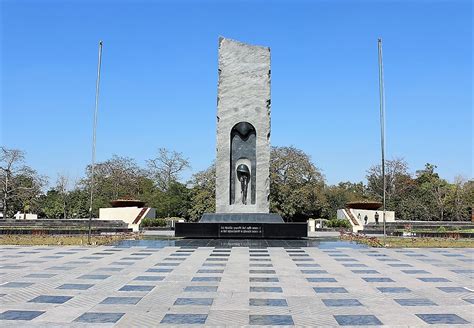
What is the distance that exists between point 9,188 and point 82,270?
135 ft

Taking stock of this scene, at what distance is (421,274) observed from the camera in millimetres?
11266

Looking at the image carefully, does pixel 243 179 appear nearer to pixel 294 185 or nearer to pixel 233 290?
pixel 233 290

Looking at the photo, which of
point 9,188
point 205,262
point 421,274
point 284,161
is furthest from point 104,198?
point 421,274

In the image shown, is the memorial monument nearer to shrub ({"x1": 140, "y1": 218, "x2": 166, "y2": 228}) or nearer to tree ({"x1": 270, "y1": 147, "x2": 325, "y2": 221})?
shrub ({"x1": 140, "y1": 218, "x2": 166, "y2": 228})

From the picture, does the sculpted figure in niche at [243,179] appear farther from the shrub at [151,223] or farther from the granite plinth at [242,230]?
the shrub at [151,223]

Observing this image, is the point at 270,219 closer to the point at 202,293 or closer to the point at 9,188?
the point at 202,293

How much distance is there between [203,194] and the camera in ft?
145

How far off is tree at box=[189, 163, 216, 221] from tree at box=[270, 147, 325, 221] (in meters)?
5.50

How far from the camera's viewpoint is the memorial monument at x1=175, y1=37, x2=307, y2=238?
24.2 metres

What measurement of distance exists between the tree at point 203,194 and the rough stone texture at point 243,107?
59.9 feet

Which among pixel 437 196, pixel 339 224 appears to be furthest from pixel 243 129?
pixel 437 196

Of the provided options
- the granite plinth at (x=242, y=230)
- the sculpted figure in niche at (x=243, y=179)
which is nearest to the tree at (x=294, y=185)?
the sculpted figure in niche at (x=243, y=179)

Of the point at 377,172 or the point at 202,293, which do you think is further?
the point at 377,172

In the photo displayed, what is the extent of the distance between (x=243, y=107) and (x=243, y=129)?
3.75ft
